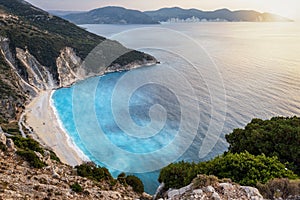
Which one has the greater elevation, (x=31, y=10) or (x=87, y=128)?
(x=31, y=10)

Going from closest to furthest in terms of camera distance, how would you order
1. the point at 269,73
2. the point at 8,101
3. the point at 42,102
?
the point at 8,101, the point at 42,102, the point at 269,73

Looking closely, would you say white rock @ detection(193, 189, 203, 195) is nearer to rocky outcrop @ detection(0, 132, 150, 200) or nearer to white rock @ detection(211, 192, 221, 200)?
white rock @ detection(211, 192, 221, 200)

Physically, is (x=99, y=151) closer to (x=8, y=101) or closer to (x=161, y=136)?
(x=161, y=136)

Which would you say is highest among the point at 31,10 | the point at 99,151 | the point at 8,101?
the point at 31,10

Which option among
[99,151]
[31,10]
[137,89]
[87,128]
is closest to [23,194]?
[99,151]

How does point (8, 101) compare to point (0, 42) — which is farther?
point (0, 42)

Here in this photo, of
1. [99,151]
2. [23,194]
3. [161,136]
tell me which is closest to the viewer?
[23,194]
